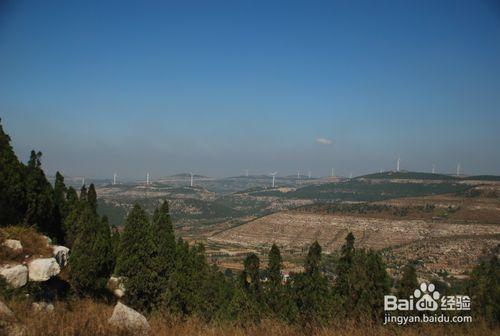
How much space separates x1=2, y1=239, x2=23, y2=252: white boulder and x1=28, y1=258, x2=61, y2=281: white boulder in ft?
2.67

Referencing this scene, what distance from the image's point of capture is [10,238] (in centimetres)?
1412

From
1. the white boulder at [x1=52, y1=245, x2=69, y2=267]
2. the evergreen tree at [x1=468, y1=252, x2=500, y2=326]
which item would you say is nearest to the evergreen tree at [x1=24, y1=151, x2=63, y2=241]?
the white boulder at [x1=52, y1=245, x2=69, y2=267]

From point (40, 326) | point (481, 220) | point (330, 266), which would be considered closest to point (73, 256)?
point (40, 326)

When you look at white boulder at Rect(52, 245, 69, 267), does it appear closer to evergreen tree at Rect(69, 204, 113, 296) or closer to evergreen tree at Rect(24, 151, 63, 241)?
evergreen tree at Rect(69, 204, 113, 296)

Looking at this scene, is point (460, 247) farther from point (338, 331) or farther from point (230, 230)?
point (338, 331)

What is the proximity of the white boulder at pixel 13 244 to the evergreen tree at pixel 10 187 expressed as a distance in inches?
140

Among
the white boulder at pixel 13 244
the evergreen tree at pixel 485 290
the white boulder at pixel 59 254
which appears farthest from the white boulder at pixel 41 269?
the evergreen tree at pixel 485 290

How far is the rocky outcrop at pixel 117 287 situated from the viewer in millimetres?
24495

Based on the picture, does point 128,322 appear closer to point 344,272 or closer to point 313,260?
point 313,260

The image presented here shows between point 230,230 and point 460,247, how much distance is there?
9500 cm

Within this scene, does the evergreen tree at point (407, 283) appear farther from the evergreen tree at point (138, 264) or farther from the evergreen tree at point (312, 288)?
the evergreen tree at point (138, 264)

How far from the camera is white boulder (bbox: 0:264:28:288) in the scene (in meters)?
11.5

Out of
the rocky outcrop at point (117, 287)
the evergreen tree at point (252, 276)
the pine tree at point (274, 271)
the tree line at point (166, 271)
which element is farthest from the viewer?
the evergreen tree at point (252, 276)

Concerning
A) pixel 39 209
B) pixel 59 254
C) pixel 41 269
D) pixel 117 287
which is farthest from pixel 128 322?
pixel 117 287
